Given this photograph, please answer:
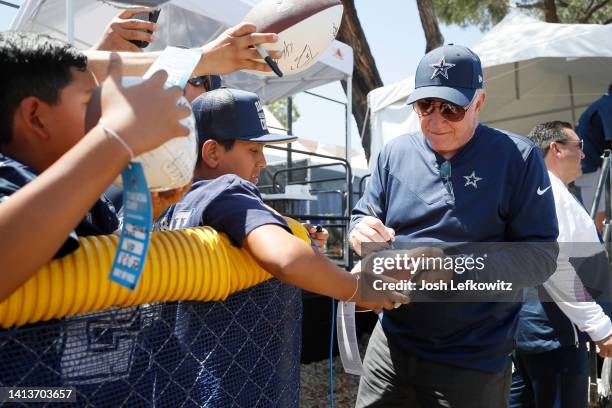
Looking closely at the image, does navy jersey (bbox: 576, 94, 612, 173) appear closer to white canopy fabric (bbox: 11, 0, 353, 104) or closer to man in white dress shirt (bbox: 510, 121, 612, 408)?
man in white dress shirt (bbox: 510, 121, 612, 408)

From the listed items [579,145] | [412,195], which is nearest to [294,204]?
[579,145]

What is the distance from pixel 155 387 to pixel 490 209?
1.47m

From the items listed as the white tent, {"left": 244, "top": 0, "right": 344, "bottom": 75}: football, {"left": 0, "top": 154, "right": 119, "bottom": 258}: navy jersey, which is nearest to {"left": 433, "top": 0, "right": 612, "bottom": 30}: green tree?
the white tent

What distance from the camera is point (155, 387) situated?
3.88 feet

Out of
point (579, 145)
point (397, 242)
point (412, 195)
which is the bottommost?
point (397, 242)

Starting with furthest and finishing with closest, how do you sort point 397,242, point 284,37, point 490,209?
point 397,242, point 490,209, point 284,37

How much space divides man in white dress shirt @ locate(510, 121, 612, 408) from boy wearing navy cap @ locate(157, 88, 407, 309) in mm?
1640

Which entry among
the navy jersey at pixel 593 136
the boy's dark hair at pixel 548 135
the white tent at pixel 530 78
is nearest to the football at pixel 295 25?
the boy's dark hair at pixel 548 135

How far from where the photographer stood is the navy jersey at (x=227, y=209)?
4.67ft

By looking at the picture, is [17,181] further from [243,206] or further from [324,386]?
[324,386]

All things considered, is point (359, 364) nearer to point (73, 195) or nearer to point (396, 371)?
point (396, 371)

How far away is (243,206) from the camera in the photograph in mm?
1472

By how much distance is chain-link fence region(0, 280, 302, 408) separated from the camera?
40.5 inches

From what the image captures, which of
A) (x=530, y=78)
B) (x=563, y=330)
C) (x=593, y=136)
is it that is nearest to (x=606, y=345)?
(x=563, y=330)
